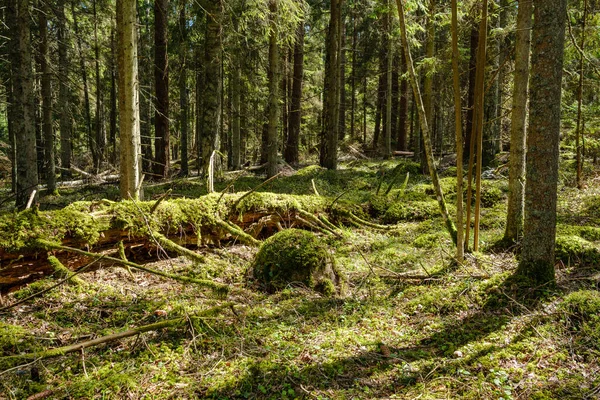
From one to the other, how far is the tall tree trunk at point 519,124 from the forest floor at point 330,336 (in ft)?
2.00

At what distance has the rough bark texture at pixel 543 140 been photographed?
380 centimetres

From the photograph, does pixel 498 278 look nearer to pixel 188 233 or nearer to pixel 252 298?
pixel 252 298

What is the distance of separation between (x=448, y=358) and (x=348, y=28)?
86.2 feet

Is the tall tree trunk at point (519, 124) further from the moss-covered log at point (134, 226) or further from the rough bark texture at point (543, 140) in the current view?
the moss-covered log at point (134, 226)

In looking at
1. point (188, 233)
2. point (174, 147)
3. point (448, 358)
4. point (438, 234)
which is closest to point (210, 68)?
point (188, 233)

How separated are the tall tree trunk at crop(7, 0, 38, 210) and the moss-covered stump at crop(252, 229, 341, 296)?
6.62m

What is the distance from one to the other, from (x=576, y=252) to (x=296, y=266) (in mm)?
3940

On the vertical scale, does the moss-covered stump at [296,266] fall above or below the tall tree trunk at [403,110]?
below

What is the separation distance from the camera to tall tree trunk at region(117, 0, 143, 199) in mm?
6168

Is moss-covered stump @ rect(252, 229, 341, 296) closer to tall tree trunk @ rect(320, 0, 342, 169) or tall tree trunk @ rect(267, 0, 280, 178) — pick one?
tall tree trunk @ rect(267, 0, 280, 178)

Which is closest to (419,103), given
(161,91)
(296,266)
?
(296,266)

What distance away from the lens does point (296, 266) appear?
5.01 m

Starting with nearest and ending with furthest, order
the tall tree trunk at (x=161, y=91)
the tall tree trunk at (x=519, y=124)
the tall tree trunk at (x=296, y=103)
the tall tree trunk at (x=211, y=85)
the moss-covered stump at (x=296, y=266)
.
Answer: the moss-covered stump at (x=296, y=266)
the tall tree trunk at (x=519, y=124)
the tall tree trunk at (x=211, y=85)
the tall tree trunk at (x=161, y=91)
the tall tree trunk at (x=296, y=103)

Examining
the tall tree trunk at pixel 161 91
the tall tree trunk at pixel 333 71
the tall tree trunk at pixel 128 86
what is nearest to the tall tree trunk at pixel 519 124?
the tall tree trunk at pixel 128 86
